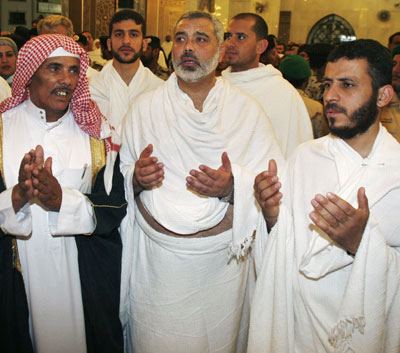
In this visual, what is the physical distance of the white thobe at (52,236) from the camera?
259 centimetres

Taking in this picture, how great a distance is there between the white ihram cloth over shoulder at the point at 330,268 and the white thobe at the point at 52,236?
1073 mm

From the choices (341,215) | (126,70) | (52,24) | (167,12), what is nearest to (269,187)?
(341,215)

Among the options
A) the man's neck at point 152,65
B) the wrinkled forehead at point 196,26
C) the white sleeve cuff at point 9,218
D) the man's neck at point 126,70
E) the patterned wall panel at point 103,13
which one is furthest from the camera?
the patterned wall panel at point 103,13

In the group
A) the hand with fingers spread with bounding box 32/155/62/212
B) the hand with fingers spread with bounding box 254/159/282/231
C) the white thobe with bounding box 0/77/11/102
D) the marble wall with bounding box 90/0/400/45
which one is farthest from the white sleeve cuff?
the marble wall with bounding box 90/0/400/45

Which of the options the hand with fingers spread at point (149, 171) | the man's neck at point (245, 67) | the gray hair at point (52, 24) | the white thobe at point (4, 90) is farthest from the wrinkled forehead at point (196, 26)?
the gray hair at point (52, 24)

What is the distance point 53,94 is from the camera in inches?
104

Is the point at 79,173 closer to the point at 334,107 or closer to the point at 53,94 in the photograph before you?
the point at 53,94

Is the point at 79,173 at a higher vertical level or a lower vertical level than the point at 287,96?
lower

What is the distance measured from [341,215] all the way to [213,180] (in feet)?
2.72

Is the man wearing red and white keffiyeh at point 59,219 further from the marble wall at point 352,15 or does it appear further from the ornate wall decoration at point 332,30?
the ornate wall decoration at point 332,30

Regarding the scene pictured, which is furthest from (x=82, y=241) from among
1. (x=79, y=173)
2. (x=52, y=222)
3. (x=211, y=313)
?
(x=211, y=313)

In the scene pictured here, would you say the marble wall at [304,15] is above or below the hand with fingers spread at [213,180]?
above

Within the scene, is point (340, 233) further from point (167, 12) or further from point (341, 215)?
point (167, 12)

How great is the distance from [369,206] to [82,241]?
1.64 meters
